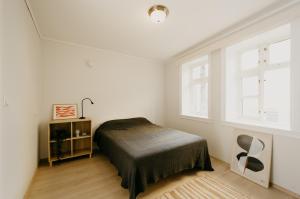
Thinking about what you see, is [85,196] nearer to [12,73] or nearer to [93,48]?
[12,73]

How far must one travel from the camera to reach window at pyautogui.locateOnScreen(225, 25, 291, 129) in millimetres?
2139

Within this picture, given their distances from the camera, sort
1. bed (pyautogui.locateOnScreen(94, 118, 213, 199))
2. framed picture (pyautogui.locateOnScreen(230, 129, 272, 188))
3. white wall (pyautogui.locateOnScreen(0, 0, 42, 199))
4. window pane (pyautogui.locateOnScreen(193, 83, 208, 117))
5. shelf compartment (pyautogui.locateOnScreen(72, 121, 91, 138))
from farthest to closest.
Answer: window pane (pyautogui.locateOnScreen(193, 83, 208, 117)) → shelf compartment (pyautogui.locateOnScreen(72, 121, 91, 138)) → framed picture (pyautogui.locateOnScreen(230, 129, 272, 188)) → bed (pyautogui.locateOnScreen(94, 118, 213, 199)) → white wall (pyautogui.locateOnScreen(0, 0, 42, 199))

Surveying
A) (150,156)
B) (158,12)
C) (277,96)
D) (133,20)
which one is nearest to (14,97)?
(150,156)

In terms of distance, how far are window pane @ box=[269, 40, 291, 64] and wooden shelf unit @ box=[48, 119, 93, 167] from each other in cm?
352

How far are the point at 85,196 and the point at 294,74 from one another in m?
3.04

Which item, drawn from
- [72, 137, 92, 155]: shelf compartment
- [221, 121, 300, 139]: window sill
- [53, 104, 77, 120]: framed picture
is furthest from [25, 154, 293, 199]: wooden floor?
[53, 104, 77, 120]: framed picture

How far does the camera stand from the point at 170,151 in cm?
196

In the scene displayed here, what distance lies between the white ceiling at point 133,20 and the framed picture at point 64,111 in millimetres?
1358

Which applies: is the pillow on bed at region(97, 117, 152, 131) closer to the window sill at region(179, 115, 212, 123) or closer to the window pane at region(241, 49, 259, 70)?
the window sill at region(179, 115, 212, 123)

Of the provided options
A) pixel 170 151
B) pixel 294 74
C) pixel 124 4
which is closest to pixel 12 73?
pixel 124 4

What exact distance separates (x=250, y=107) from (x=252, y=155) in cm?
89

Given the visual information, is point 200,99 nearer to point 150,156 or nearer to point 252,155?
point 252,155

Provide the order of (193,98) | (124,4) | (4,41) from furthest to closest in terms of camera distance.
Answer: (193,98) < (124,4) < (4,41)

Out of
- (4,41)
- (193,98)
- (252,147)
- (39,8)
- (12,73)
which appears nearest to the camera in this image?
(4,41)
